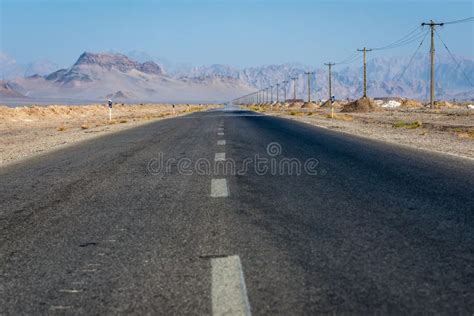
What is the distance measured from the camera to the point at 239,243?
4977mm

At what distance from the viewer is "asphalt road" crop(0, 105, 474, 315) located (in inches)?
145

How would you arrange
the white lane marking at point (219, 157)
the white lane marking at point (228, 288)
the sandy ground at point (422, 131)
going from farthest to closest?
the sandy ground at point (422, 131) < the white lane marking at point (219, 157) < the white lane marking at point (228, 288)

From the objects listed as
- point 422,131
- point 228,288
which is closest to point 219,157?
point 228,288

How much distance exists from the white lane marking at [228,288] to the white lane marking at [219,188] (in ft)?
10.0

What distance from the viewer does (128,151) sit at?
14734 mm

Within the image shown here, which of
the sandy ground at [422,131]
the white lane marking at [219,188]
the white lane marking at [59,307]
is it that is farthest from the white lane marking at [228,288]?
the sandy ground at [422,131]

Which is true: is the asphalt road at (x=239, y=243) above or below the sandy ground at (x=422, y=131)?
above

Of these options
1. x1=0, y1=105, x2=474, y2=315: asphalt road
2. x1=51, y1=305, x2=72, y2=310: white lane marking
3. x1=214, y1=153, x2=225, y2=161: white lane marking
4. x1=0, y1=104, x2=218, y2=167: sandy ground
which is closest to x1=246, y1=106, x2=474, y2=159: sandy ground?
x1=214, y1=153, x2=225, y2=161: white lane marking

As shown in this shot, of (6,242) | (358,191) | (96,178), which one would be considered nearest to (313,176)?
(358,191)

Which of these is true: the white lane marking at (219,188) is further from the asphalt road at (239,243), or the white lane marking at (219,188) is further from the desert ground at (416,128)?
the desert ground at (416,128)

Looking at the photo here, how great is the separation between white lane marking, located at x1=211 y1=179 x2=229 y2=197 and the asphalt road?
0.09 ft

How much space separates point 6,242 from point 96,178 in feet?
13.9

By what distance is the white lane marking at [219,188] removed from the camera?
7.57 m

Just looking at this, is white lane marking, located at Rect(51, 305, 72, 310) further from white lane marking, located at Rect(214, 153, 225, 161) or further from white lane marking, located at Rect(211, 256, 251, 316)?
white lane marking, located at Rect(214, 153, 225, 161)
